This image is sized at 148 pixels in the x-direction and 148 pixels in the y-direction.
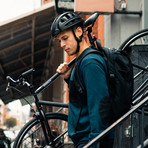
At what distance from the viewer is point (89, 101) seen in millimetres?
2758

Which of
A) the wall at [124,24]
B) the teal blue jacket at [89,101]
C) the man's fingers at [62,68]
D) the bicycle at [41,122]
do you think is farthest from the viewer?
the wall at [124,24]

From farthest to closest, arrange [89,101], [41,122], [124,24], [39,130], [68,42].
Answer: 1. [124,24]
2. [39,130]
3. [41,122]
4. [68,42]
5. [89,101]

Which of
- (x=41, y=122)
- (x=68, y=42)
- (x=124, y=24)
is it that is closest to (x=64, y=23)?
(x=68, y=42)

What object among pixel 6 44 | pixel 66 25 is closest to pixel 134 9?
pixel 66 25

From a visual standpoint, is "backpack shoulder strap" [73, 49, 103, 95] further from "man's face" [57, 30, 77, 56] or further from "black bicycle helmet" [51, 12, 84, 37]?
"black bicycle helmet" [51, 12, 84, 37]

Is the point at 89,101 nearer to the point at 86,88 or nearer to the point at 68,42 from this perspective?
the point at 86,88

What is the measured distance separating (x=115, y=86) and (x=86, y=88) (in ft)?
0.73

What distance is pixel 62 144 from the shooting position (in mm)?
5004

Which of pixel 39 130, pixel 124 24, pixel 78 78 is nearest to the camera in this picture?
pixel 78 78

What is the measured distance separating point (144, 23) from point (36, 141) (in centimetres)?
338

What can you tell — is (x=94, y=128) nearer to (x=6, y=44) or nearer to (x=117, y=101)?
(x=117, y=101)

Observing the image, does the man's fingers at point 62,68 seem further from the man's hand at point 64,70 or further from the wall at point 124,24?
the wall at point 124,24

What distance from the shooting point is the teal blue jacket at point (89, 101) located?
8.91 feet

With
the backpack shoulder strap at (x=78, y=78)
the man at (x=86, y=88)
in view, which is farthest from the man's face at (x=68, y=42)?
the backpack shoulder strap at (x=78, y=78)
